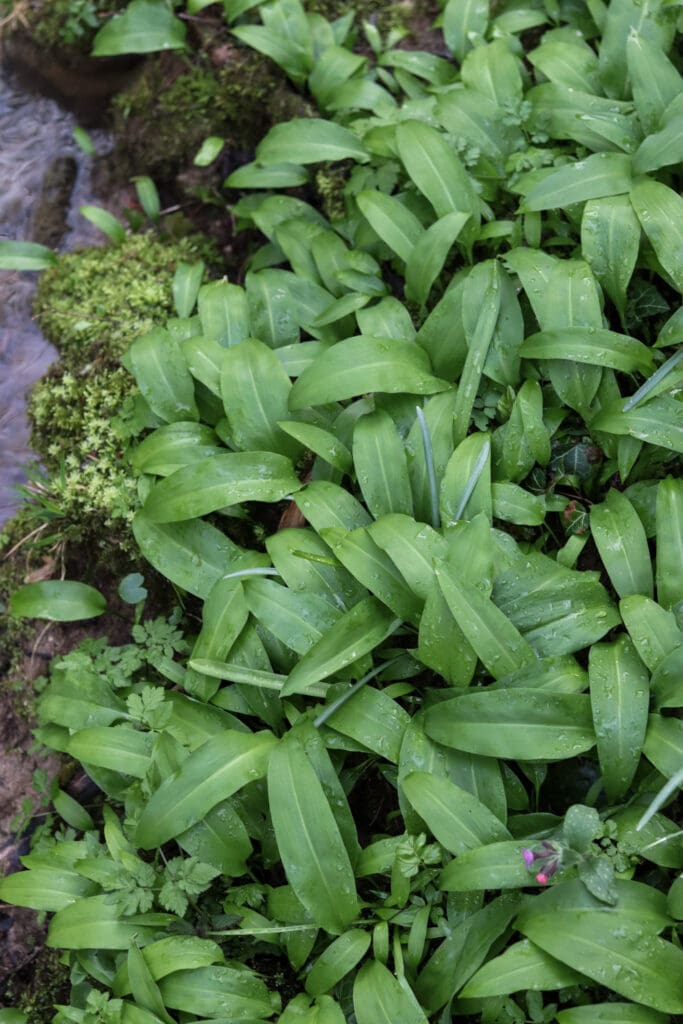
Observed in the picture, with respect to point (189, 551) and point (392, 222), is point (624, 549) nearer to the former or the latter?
point (189, 551)

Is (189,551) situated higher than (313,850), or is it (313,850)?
(189,551)

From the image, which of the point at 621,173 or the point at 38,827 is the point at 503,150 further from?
the point at 38,827

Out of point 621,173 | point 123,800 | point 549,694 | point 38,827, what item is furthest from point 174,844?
point 621,173

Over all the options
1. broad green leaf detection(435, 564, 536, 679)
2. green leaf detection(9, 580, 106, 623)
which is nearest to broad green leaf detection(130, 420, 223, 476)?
green leaf detection(9, 580, 106, 623)

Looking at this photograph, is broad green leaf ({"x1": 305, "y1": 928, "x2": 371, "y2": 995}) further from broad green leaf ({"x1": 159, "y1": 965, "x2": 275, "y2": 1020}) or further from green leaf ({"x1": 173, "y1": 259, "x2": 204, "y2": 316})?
green leaf ({"x1": 173, "y1": 259, "x2": 204, "y2": 316})

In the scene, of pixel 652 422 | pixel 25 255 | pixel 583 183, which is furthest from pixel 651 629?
pixel 25 255
